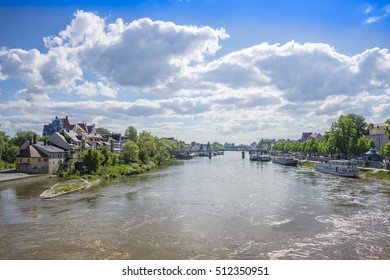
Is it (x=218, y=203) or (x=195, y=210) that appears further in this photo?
(x=218, y=203)

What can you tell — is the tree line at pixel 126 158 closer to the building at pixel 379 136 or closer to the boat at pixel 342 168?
the boat at pixel 342 168

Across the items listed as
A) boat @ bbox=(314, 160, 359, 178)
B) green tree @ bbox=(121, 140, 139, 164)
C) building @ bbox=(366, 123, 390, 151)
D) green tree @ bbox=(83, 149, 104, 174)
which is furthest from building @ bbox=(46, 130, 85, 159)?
building @ bbox=(366, 123, 390, 151)

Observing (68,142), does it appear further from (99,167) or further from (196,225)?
(196,225)

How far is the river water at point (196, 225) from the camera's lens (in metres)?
21.9

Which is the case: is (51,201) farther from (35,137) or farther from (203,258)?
(35,137)

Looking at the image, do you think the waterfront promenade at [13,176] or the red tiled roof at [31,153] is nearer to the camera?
the waterfront promenade at [13,176]

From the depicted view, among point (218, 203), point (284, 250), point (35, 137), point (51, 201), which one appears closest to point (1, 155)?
point (35, 137)

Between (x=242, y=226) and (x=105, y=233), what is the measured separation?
36.4ft

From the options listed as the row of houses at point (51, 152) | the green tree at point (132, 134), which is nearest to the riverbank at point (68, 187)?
the row of houses at point (51, 152)

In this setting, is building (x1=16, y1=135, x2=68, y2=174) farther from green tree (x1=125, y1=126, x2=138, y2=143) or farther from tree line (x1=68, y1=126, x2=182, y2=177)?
green tree (x1=125, y1=126, x2=138, y2=143)

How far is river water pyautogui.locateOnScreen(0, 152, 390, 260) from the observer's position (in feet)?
71.8

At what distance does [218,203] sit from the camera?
37781 mm

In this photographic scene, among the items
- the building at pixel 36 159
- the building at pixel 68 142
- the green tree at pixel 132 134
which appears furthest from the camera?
the green tree at pixel 132 134

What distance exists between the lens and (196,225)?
28141 millimetres
